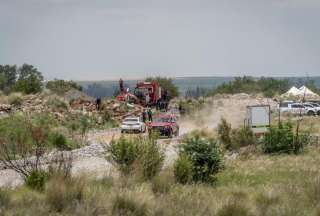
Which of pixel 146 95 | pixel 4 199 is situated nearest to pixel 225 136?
pixel 4 199

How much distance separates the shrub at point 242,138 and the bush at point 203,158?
12.3 metres

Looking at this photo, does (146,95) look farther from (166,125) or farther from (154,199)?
(154,199)

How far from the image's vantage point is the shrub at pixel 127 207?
15141mm

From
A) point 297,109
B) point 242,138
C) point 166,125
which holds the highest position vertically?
point 242,138

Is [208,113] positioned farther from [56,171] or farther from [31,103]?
[56,171]

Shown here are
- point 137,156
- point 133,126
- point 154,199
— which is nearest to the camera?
point 154,199

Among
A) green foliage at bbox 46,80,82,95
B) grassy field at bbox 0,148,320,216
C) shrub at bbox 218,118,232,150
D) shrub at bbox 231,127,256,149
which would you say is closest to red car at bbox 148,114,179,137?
shrub at bbox 218,118,232,150

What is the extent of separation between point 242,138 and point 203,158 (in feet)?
43.9

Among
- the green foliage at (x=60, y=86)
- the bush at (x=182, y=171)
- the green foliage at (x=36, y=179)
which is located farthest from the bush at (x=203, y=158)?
the green foliage at (x=60, y=86)

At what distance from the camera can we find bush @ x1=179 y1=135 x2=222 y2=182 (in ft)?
76.8

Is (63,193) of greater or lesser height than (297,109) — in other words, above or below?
above

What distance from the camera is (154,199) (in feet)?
54.1

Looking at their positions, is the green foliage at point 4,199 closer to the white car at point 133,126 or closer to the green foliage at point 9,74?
the white car at point 133,126

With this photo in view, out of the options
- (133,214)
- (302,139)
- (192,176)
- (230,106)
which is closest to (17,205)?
(133,214)
